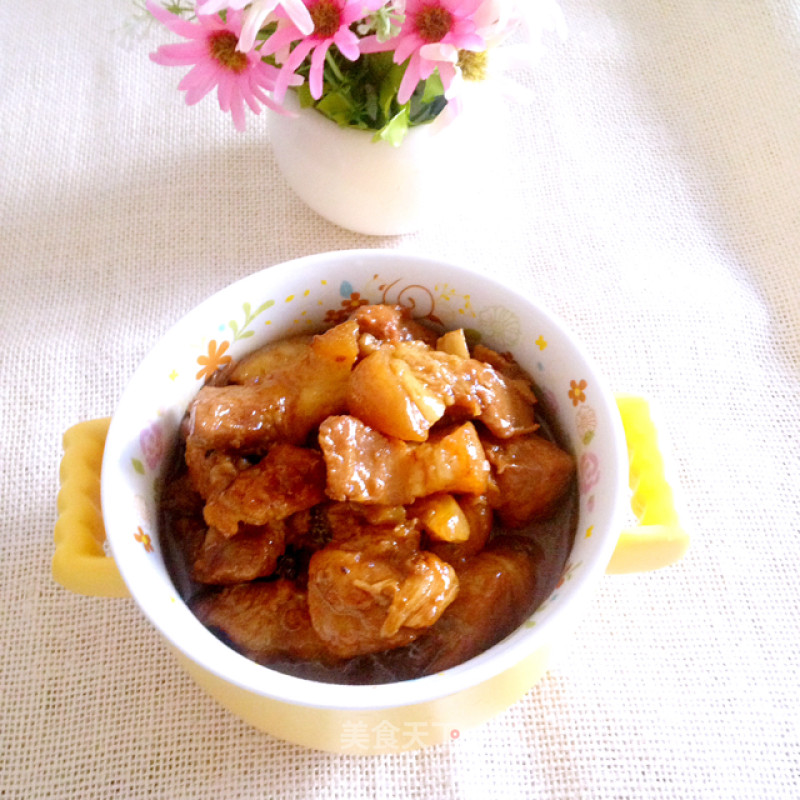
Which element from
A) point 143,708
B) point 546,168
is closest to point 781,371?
point 546,168

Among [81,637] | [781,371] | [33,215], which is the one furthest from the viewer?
[33,215]

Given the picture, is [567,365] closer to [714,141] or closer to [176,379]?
[176,379]

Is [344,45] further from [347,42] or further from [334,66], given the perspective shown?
[334,66]

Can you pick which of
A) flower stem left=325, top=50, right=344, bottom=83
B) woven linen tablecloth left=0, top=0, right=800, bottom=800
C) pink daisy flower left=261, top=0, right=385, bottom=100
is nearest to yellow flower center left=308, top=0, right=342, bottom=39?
pink daisy flower left=261, top=0, right=385, bottom=100

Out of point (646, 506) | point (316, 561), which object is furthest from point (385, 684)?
point (646, 506)

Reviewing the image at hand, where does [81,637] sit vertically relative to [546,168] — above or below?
below

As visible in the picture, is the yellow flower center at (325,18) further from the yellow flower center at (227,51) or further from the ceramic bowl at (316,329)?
the ceramic bowl at (316,329)
